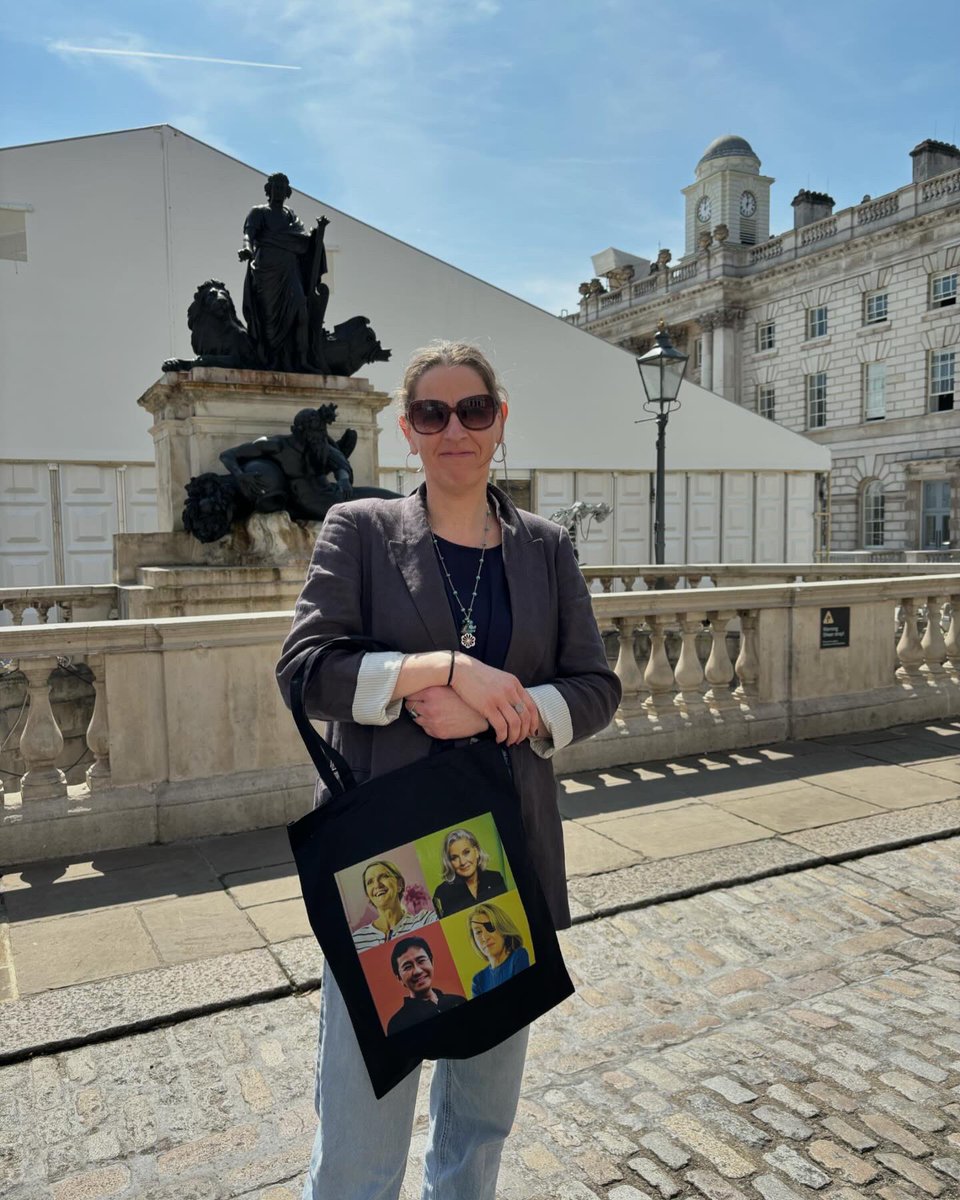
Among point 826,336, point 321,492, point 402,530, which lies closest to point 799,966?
point 402,530

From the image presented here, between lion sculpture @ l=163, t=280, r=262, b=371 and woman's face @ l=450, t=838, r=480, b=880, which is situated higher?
lion sculpture @ l=163, t=280, r=262, b=371

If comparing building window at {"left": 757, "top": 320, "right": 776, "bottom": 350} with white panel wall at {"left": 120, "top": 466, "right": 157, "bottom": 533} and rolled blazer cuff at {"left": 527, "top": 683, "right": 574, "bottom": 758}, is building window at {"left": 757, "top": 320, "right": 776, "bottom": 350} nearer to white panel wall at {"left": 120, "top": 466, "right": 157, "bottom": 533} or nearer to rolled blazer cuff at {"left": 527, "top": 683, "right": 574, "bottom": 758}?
white panel wall at {"left": 120, "top": 466, "right": 157, "bottom": 533}

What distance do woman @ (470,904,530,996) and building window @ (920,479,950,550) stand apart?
4036 cm

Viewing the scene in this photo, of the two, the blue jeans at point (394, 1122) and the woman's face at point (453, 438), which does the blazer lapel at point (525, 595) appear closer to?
the woman's face at point (453, 438)

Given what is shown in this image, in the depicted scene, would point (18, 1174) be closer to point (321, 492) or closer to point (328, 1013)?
point (328, 1013)

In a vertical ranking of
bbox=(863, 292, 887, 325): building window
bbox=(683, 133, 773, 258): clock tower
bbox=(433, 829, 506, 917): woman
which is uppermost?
bbox=(683, 133, 773, 258): clock tower

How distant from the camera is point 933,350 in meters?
37.9

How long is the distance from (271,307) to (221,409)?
4.27ft

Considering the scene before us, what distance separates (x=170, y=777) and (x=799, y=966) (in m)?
3.12

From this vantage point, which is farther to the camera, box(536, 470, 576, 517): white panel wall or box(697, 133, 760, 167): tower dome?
box(697, 133, 760, 167): tower dome

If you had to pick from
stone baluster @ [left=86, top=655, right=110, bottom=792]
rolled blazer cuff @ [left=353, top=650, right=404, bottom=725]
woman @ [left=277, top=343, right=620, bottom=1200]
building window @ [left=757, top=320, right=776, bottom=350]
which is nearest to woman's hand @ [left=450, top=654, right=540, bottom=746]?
woman @ [left=277, top=343, right=620, bottom=1200]

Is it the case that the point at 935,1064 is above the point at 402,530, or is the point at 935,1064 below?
below

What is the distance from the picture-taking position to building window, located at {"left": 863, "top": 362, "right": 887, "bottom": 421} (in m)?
40.0

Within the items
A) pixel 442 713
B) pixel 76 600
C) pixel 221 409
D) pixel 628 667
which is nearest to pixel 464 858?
pixel 442 713
